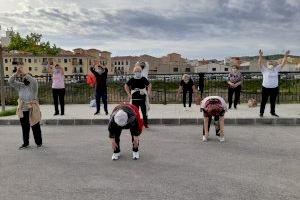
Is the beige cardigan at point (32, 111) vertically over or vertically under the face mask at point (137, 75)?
under

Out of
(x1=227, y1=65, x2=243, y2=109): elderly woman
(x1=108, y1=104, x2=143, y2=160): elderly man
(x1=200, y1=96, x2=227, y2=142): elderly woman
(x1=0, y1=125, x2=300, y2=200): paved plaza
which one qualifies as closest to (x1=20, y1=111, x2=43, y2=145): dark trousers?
(x1=0, y1=125, x2=300, y2=200): paved plaza

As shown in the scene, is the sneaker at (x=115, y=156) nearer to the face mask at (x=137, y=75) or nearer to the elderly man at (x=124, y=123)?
the elderly man at (x=124, y=123)

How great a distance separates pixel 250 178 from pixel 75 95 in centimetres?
1198

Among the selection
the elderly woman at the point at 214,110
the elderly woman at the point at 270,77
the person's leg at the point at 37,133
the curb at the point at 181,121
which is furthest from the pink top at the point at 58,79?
the elderly woman at the point at 270,77

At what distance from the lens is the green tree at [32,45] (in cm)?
9588

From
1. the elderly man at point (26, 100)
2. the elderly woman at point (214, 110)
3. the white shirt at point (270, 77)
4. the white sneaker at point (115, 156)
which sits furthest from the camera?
the white shirt at point (270, 77)

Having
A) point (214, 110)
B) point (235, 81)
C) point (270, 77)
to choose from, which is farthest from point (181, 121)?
point (235, 81)

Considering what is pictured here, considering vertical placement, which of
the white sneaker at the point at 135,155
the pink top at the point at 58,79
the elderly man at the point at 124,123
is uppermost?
the pink top at the point at 58,79

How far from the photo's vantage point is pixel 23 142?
9.16 m

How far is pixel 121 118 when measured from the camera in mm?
6945

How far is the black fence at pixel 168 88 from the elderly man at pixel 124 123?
8.72m

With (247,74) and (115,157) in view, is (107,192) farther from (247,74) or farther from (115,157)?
(247,74)

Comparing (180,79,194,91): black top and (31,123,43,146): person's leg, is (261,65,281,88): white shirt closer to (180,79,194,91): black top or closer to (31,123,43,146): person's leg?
(180,79,194,91): black top

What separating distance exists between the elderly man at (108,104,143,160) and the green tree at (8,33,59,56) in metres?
92.4
